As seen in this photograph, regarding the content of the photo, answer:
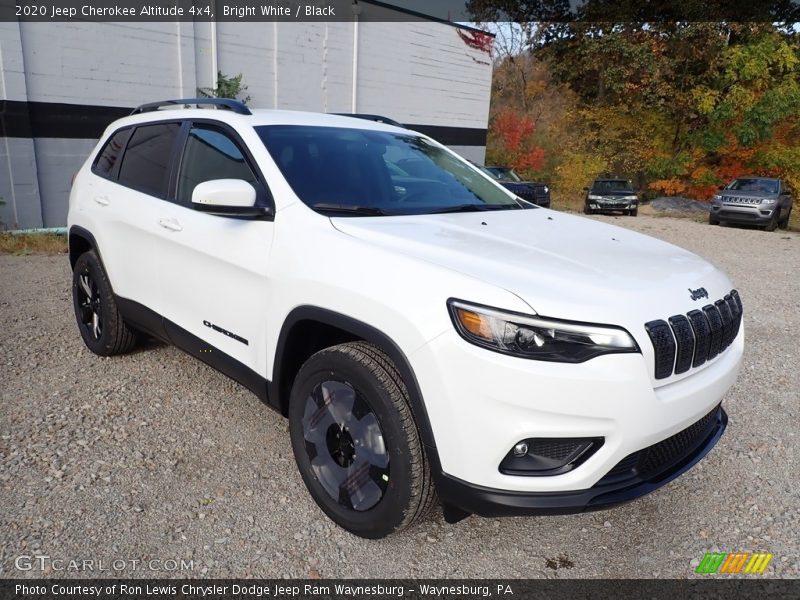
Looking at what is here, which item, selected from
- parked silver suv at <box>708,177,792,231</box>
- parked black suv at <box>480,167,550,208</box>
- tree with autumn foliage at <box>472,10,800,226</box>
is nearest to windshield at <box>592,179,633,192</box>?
parked black suv at <box>480,167,550,208</box>

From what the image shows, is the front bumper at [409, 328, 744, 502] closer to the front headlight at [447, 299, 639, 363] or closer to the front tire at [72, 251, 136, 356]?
the front headlight at [447, 299, 639, 363]

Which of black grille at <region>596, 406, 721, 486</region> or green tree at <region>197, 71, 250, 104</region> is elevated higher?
green tree at <region>197, 71, 250, 104</region>

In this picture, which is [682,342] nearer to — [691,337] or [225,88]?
[691,337]

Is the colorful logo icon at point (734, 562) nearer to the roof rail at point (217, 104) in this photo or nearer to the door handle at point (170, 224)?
the door handle at point (170, 224)

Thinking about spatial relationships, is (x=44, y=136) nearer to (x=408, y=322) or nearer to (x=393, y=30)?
(x=393, y=30)

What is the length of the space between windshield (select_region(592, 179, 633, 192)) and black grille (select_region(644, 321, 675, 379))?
20471 mm

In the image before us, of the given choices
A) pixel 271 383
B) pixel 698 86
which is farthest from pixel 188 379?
pixel 698 86

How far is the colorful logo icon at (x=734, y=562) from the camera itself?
2.49 m

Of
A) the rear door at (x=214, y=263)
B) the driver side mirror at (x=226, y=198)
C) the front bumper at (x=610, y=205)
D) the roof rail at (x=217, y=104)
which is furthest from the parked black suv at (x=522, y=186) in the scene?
the driver side mirror at (x=226, y=198)

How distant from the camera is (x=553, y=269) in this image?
2250 millimetres

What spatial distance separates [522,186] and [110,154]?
14.6m

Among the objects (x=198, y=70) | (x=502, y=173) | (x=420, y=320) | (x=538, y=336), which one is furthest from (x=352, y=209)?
(x=502, y=173)

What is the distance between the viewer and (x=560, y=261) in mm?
2359

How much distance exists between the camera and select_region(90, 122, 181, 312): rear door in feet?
11.8
